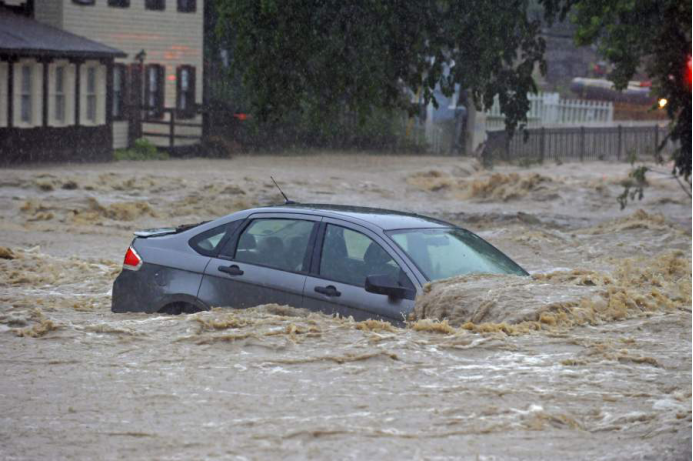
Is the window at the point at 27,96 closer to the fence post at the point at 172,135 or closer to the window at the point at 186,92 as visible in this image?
the fence post at the point at 172,135

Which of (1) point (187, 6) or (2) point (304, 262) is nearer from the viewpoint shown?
(2) point (304, 262)

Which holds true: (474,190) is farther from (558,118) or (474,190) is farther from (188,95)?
(558,118)

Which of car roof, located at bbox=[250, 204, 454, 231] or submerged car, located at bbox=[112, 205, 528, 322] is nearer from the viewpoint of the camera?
submerged car, located at bbox=[112, 205, 528, 322]

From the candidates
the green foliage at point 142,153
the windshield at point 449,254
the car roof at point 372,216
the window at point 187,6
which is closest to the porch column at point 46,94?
the green foliage at point 142,153

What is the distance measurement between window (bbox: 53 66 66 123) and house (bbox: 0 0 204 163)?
0.03m

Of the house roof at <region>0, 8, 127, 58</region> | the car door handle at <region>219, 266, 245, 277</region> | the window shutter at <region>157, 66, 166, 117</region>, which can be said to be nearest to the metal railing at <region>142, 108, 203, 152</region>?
the window shutter at <region>157, 66, 166, 117</region>

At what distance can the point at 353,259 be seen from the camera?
8898 mm

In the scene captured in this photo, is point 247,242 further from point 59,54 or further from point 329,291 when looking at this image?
point 59,54

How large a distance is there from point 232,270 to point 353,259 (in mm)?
1090

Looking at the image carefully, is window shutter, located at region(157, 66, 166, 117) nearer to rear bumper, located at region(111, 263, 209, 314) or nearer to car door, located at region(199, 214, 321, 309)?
rear bumper, located at region(111, 263, 209, 314)

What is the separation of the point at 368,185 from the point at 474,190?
2.77 meters

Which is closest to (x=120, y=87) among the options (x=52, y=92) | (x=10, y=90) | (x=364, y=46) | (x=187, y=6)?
(x=52, y=92)

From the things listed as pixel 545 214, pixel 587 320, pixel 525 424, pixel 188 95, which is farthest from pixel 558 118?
pixel 525 424

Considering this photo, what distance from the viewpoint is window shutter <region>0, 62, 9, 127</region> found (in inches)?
1148
